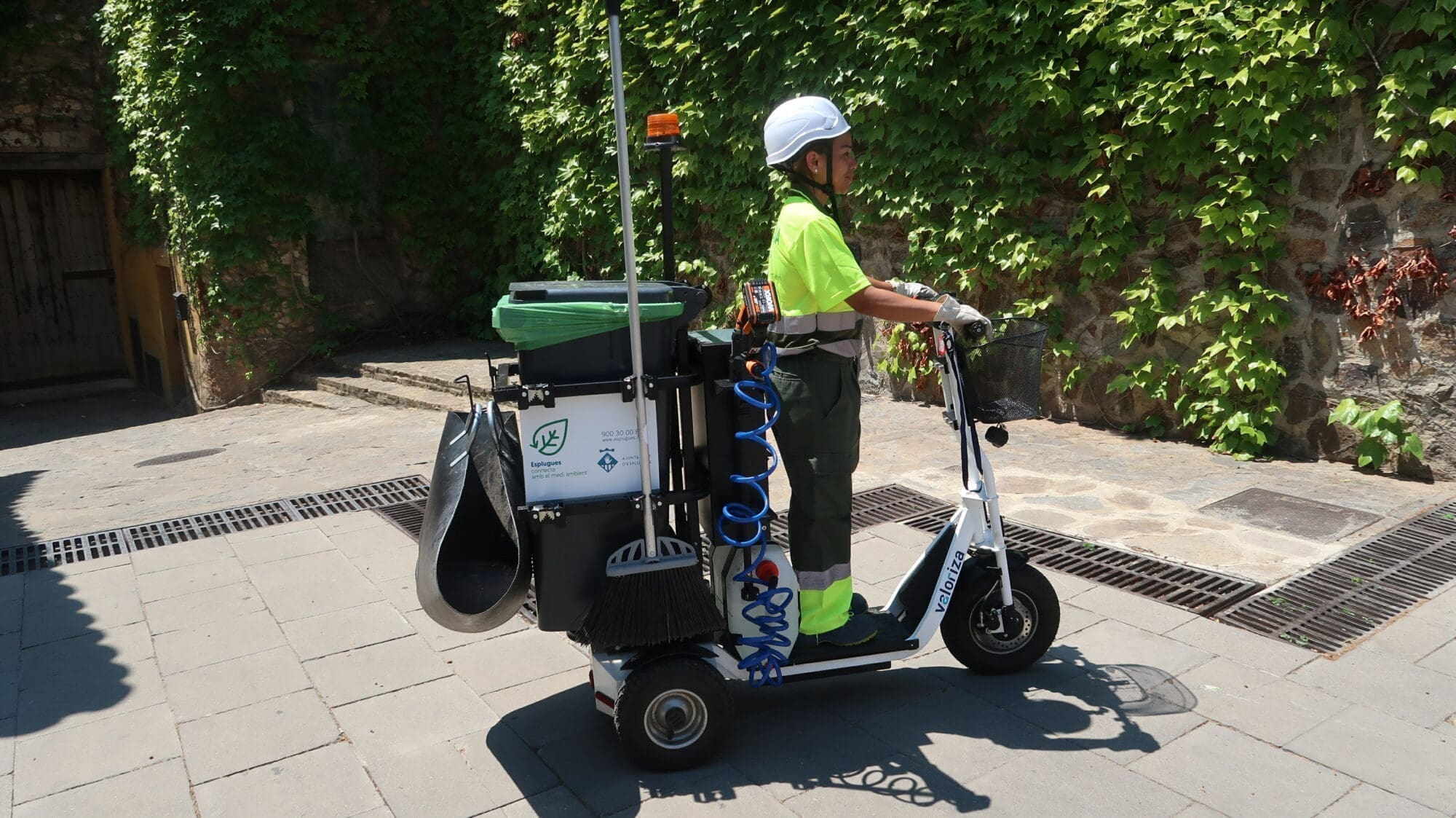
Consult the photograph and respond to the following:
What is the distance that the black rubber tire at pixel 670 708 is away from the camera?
3.04 m

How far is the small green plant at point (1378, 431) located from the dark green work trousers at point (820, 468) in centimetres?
360

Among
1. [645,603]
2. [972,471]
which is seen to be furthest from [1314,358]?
[645,603]

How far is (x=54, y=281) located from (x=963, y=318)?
14.3 metres

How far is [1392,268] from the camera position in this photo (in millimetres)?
5398

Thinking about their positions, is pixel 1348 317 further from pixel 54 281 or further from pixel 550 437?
pixel 54 281

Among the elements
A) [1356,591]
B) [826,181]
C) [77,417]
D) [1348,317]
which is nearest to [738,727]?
[826,181]

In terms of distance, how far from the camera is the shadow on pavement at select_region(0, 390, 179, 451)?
11305mm

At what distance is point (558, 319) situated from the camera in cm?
296

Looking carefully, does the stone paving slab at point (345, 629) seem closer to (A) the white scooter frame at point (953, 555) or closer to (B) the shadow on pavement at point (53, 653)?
(B) the shadow on pavement at point (53, 653)

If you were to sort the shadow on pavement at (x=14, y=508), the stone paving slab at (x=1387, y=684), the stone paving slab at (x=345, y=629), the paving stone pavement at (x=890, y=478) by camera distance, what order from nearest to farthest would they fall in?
1. the stone paving slab at (x=1387, y=684)
2. the stone paving slab at (x=345, y=629)
3. the paving stone pavement at (x=890, y=478)
4. the shadow on pavement at (x=14, y=508)

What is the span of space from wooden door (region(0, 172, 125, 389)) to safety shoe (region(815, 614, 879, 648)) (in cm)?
1358

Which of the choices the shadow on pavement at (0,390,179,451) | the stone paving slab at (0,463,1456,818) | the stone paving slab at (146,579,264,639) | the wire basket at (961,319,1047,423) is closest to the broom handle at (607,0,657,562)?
the stone paving slab at (0,463,1456,818)

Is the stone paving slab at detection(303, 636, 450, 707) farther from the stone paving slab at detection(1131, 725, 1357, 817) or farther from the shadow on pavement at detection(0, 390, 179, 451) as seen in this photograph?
the shadow on pavement at detection(0, 390, 179, 451)

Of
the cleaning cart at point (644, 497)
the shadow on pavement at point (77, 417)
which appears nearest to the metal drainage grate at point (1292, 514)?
the cleaning cart at point (644, 497)
